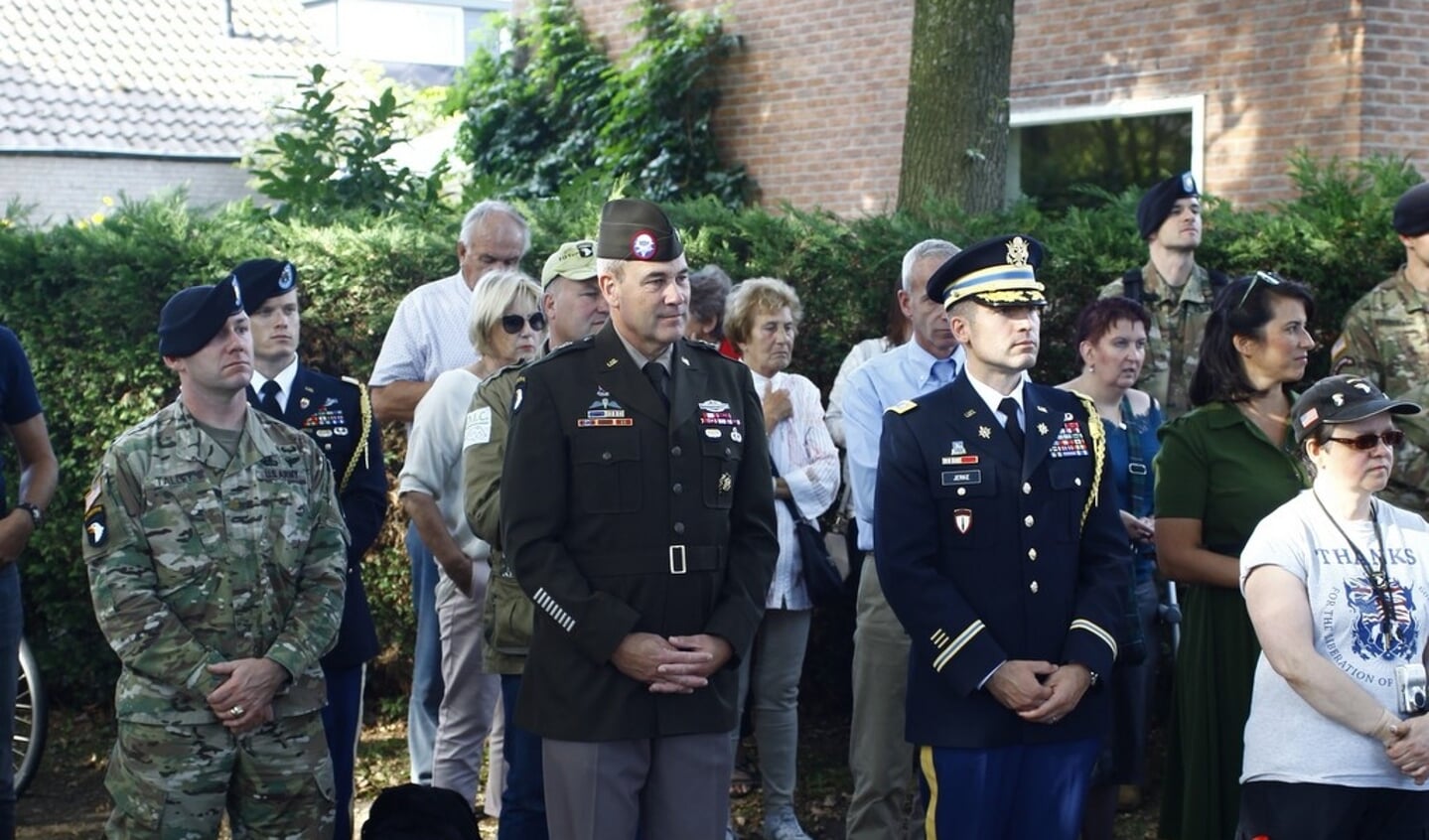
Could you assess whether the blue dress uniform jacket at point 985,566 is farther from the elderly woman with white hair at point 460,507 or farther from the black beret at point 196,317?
the black beret at point 196,317

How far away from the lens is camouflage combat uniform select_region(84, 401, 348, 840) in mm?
Result: 4234

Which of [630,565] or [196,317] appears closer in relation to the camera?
[630,565]

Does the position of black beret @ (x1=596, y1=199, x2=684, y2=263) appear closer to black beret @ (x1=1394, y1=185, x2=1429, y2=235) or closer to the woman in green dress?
the woman in green dress

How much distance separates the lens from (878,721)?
18.4 feet

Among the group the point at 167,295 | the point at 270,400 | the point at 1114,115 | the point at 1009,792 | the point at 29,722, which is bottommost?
the point at 29,722

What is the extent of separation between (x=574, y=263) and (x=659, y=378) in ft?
3.22

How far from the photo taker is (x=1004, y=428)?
4500 millimetres

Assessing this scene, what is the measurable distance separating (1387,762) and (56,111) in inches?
943

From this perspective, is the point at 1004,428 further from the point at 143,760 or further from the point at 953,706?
the point at 143,760

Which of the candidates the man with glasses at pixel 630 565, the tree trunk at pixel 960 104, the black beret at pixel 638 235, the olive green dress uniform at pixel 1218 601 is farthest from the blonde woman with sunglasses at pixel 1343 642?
the tree trunk at pixel 960 104

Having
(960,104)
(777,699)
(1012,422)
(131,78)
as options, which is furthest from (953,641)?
(131,78)

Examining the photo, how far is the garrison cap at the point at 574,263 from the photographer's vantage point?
520cm

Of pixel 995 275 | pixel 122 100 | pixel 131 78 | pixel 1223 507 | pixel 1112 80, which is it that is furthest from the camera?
pixel 131 78

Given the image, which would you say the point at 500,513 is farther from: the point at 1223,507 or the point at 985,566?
the point at 1223,507
